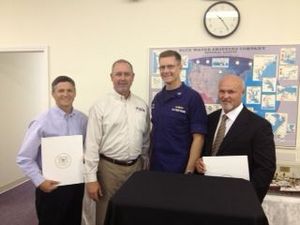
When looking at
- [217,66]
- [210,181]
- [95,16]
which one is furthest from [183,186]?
[95,16]

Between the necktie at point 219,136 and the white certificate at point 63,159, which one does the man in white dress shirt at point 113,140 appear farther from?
the necktie at point 219,136

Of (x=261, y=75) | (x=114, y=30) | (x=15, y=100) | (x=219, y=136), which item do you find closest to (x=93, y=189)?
(x=219, y=136)

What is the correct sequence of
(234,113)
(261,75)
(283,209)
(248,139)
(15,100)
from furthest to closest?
(15,100), (261,75), (283,209), (234,113), (248,139)

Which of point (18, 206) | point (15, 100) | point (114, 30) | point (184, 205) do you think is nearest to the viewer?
point (184, 205)

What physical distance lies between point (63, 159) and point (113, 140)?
36 cm

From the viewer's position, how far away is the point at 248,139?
71.1 inches

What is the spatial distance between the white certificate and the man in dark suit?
82 cm

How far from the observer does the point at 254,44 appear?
2586mm

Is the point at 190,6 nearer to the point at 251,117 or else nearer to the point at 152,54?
the point at 152,54

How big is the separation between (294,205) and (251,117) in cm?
89

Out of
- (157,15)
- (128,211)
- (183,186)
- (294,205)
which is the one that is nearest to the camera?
(128,211)

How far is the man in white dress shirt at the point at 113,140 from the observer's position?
6.70 ft

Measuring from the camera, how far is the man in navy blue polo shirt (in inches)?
78.7

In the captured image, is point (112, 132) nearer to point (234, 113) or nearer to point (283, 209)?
point (234, 113)
